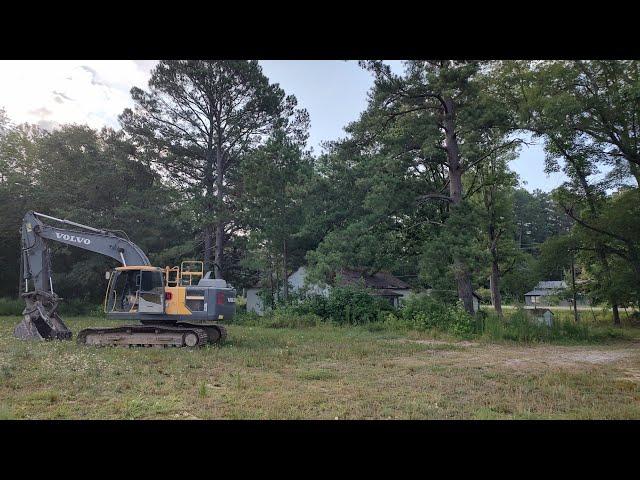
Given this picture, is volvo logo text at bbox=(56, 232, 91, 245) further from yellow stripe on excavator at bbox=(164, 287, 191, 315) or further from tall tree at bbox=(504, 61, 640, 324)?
tall tree at bbox=(504, 61, 640, 324)

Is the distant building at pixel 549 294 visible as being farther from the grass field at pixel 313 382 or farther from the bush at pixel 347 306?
the grass field at pixel 313 382

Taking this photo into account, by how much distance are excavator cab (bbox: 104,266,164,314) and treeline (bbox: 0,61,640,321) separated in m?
4.94

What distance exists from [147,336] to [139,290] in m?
1.10

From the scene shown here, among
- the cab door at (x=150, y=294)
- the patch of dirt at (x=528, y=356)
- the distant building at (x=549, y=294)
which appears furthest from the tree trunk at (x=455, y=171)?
the cab door at (x=150, y=294)

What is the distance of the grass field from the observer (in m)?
5.27

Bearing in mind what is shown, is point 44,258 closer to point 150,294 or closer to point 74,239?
point 74,239

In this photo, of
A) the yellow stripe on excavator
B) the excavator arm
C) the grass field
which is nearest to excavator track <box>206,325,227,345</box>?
the grass field

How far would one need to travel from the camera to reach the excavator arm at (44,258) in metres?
11.1

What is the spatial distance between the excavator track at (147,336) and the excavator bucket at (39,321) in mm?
1015

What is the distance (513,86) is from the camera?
16.8 metres

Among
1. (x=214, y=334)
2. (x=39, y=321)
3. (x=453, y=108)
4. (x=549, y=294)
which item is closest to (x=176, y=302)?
(x=214, y=334)
